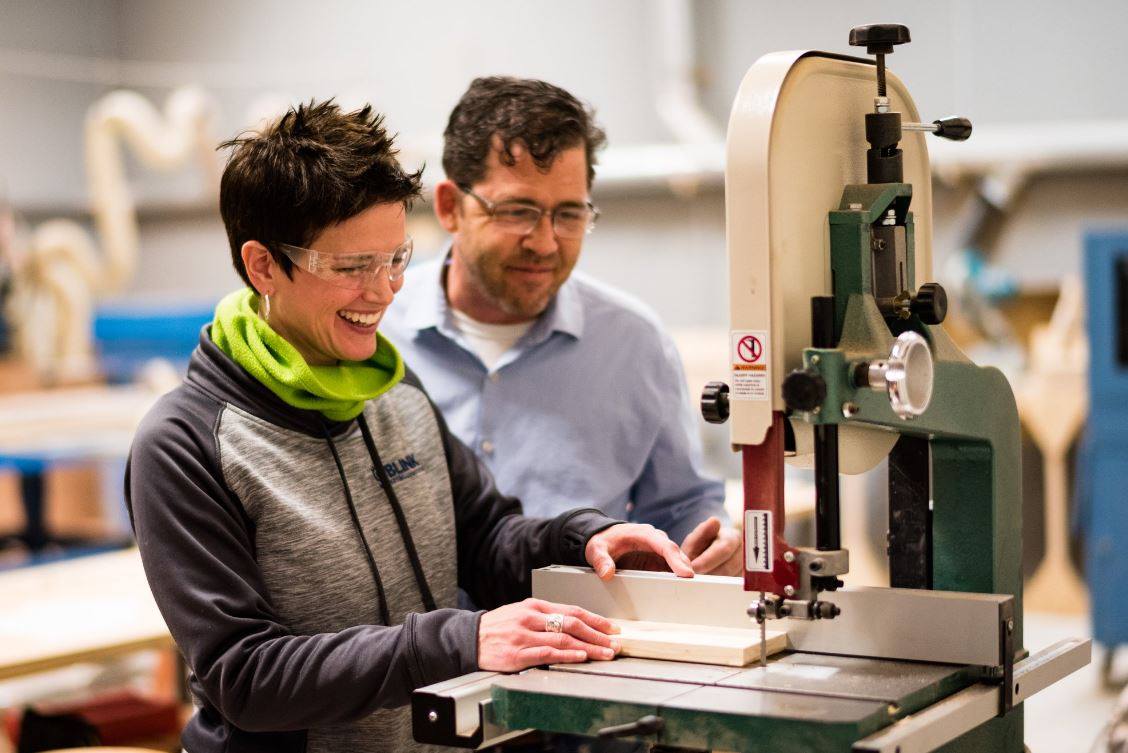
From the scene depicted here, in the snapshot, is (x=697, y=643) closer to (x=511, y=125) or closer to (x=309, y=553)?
(x=309, y=553)

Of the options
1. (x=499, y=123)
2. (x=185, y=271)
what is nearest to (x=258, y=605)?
(x=499, y=123)

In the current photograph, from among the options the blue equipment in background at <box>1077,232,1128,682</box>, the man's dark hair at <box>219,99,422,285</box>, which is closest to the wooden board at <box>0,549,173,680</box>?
the man's dark hair at <box>219,99,422,285</box>

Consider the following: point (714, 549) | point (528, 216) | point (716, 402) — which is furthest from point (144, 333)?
point (716, 402)

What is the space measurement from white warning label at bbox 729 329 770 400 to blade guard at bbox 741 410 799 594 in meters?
0.04

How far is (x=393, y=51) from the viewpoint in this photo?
8562 millimetres

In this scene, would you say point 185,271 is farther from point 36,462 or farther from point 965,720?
point 965,720

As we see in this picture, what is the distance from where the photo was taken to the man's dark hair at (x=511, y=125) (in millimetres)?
2383

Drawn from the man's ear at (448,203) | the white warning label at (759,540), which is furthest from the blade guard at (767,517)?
the man's ear at (448,203)

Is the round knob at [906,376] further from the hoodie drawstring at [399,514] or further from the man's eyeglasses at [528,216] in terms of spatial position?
the man's eyeglasses at [528,216]

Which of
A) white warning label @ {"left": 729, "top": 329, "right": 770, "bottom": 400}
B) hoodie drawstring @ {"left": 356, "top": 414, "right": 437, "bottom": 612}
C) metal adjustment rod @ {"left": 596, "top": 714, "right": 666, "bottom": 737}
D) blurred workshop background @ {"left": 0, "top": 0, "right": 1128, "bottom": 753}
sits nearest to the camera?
metal adjustment rod @ {"left": 596, "top": 714, "right": 666, "bottom": 737}

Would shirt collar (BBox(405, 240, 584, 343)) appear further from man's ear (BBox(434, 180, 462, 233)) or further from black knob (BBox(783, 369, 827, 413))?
black knob (BBox(783, 369, 827, 413))

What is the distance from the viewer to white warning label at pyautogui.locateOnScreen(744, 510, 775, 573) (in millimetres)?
1603

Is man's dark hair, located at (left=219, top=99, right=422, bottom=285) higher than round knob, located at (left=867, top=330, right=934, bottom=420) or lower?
higher

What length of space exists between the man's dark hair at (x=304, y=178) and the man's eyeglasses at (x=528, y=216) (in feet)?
1.62
